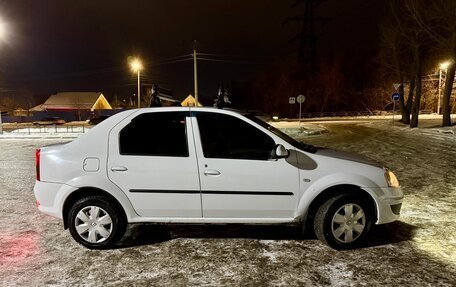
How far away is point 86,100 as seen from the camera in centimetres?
6669

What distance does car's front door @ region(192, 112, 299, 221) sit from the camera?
165 inches

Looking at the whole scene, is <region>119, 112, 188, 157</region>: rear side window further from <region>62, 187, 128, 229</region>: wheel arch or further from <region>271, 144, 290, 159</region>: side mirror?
<region>271, 144, 290, 159</region>: side mirror

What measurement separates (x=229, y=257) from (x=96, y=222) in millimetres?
1712

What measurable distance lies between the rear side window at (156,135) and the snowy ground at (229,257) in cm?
128

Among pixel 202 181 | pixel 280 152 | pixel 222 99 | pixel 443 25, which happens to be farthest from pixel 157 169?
pixel 443 25

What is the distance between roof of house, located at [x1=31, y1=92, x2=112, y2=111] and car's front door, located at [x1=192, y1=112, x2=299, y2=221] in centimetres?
6566

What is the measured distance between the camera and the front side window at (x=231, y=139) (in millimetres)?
4246

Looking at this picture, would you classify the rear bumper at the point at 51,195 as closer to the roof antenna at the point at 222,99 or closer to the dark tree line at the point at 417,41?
the roof antenna at the point at 222,99

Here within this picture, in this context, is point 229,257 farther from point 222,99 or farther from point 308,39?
point 308,39

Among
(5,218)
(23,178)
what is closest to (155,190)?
(5,218)

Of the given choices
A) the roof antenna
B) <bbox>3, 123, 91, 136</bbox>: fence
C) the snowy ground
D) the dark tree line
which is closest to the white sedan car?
the snowy ground

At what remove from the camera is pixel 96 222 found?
432 centimetres

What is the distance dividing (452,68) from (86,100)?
200 feet

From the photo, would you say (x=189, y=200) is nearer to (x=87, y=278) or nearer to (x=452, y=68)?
(x=87, y=278)
